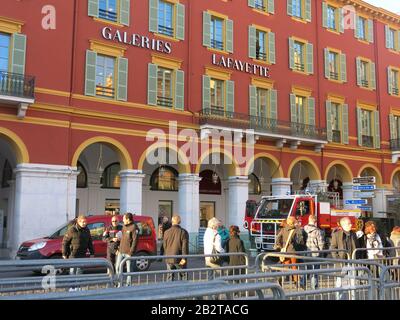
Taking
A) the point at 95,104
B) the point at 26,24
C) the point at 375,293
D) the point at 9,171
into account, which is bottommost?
the point at 375,293

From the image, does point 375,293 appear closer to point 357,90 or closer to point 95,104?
point 95,104

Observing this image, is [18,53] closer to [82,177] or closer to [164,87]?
[164,87]

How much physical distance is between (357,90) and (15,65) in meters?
22.0

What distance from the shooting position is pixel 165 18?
2406cm

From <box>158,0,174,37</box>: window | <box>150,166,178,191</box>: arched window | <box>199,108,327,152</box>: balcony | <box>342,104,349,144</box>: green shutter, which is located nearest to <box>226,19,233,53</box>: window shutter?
<box>158,0,174,37</box>: window

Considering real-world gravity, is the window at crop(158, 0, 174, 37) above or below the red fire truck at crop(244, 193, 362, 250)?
above

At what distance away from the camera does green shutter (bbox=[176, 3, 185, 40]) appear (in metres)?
24.2

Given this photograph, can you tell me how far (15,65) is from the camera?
63.5 feet

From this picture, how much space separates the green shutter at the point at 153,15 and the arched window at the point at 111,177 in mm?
7530

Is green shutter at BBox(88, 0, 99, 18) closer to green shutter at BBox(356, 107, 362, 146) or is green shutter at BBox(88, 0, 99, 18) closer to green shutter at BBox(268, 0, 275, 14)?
green shutter at BBox(268, 0, 275, 14)

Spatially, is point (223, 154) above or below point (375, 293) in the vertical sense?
above

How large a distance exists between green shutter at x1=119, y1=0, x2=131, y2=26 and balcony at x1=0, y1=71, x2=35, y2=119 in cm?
530

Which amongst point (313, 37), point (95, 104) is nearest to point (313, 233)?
point (95, 104)

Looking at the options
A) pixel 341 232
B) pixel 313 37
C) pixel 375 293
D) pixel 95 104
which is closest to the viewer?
pixel 375 293
